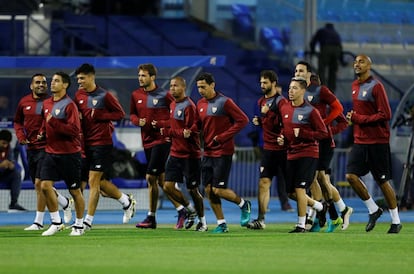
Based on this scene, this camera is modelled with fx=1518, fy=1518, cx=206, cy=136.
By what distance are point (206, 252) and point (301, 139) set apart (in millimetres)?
4140

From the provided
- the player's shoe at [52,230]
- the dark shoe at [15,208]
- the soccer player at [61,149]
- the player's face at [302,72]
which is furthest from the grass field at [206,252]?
the dark shoe at [15,208]

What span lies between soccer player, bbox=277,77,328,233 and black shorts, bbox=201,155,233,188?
0.90m

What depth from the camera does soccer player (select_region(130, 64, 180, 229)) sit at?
23172 mm

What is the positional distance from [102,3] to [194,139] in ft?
67.5

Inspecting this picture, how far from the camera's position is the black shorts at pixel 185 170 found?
73.8ft

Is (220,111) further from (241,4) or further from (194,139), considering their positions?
(241,4)

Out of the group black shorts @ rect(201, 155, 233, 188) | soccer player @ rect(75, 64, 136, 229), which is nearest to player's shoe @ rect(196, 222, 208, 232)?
black shorts @ rect(201, 155, 233, 188)

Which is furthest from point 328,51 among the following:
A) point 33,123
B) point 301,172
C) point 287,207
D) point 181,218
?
point 301,172

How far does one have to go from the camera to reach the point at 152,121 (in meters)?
23.1

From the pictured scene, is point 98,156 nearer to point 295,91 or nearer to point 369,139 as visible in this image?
point 295,91

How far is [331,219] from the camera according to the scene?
73.7ft

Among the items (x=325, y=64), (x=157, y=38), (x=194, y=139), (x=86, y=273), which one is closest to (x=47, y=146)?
(x=194, y=139)

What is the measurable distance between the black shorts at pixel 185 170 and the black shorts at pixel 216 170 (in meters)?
0.39

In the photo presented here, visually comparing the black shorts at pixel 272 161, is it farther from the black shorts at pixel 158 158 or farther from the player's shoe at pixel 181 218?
the black shorts at pixel 158 158
